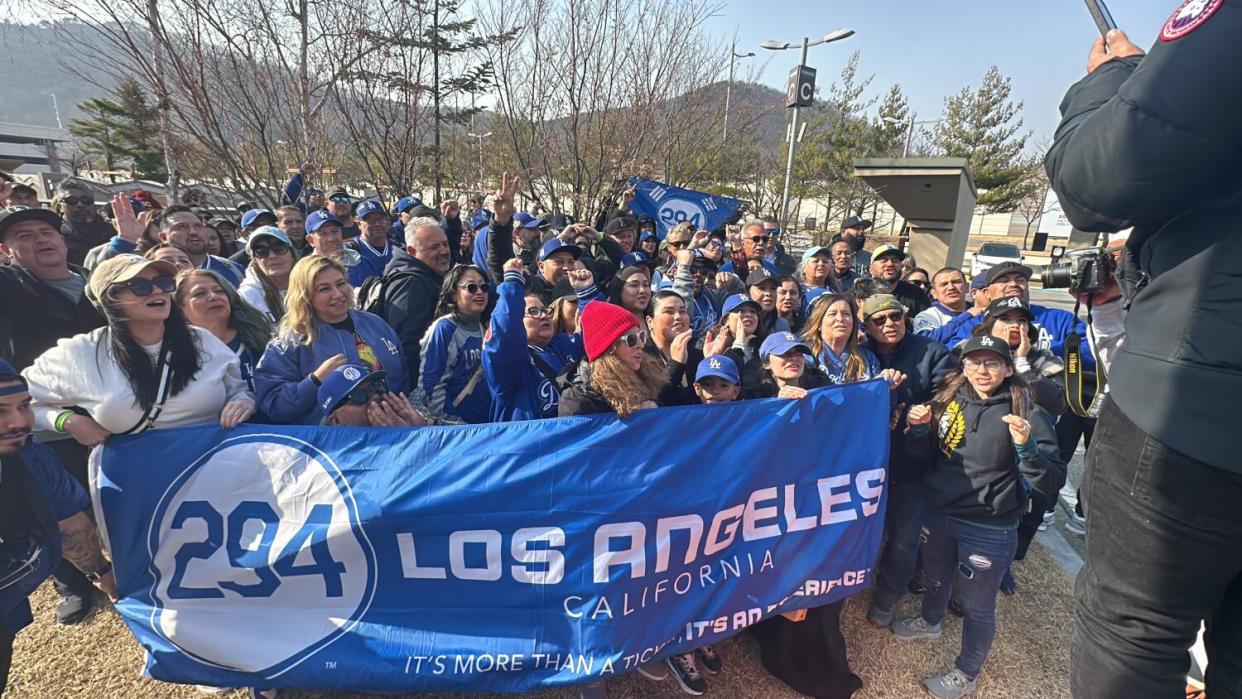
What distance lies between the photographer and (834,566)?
282 cm

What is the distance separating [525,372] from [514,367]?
10cm

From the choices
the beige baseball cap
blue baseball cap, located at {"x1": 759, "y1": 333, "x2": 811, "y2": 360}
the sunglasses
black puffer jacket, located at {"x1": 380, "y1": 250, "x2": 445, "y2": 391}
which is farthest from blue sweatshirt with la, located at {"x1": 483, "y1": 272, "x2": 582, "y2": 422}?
the beige baseball cap

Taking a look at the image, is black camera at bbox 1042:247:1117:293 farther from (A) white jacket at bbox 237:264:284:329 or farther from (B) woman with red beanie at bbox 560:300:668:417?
(A) white jacket at bbox 237:264:284:329

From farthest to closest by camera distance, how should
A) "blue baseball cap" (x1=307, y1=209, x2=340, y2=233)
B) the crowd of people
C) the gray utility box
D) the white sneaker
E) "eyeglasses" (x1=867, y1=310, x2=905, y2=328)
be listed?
the gray utility box, "blue baseball cap" (x1=307, y1=209, x2=340, y2=233), the white sneaker, "eyeglasses" (x1=867, y1=310, x2=905, y2=328), the crowd of people

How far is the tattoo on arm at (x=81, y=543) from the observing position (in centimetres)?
276

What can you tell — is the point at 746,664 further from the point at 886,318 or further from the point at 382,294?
the point at 382,294

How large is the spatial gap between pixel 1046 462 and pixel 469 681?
9.86 feet

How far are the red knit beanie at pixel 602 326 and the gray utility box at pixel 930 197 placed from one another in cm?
989

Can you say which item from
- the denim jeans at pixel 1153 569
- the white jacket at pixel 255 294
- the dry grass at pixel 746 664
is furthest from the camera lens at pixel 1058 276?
the white jacket at pixel 255 294

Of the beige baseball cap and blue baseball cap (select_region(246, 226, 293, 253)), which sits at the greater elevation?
blue baseball cap (select_region(246, 226, 293, 253))

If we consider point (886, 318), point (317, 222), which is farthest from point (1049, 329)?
point (317, 222)

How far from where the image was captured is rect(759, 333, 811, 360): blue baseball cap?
3064 mm

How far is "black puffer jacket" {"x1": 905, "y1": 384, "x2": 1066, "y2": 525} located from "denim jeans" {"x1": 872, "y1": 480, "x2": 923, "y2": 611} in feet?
Result: 0.95

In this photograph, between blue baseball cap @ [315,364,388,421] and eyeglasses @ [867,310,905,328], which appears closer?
blue baseball cap @ [315,364,388,421]
